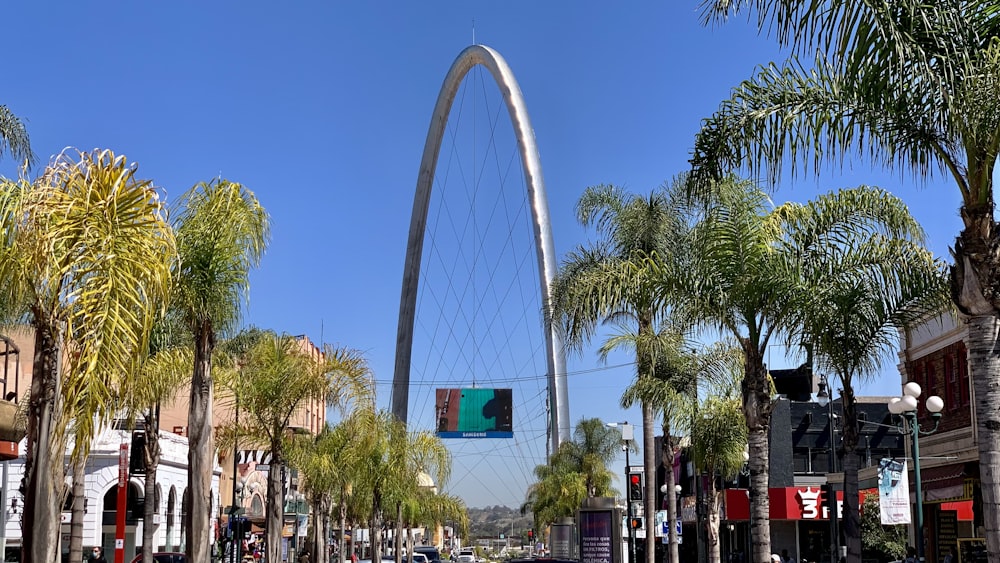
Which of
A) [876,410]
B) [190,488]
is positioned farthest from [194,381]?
[876,410]

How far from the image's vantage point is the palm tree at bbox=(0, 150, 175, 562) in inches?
345

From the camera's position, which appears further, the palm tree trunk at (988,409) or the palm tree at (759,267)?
the palm tree at (759,267)

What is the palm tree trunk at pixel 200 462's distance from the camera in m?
15.9

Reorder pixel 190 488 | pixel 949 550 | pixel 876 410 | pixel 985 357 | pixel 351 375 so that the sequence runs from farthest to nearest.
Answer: pixel 876 410
pixel 949 550
pixel 351 375
pixel 190 488
pixel 985 357

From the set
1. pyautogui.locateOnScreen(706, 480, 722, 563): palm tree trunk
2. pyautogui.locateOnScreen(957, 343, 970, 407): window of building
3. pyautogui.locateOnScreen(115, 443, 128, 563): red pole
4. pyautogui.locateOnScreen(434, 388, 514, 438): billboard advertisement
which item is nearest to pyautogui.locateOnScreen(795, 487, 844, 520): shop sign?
pyautogui.locateOnScreen(706, 480, 722, 563): palm tree trunk

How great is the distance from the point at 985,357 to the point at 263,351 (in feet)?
61.4

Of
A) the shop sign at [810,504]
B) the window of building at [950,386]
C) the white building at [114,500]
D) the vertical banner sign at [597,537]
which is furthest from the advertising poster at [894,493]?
the shop sign at [810,504]

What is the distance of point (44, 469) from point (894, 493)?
1938 cm

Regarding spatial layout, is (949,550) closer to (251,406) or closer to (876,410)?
(251,406)

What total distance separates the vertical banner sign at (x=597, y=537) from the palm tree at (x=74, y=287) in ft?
109

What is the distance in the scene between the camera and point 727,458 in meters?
38.0

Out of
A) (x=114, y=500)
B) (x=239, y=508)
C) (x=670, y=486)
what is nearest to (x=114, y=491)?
(x=114, y=500)

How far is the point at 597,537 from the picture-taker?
4125cm

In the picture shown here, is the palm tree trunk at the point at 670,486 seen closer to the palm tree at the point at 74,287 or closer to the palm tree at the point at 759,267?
the palm tree at the point at 759,267
